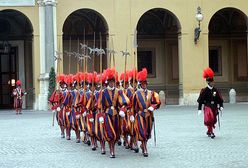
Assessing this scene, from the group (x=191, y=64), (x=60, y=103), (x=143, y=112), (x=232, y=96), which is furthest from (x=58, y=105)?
(x=232, y=96)

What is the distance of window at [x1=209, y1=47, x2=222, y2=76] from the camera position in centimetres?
3675

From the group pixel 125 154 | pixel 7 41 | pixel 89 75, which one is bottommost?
pixel 125 154

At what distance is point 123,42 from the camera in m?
32.2

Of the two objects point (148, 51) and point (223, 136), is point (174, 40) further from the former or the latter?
point (223, 136)

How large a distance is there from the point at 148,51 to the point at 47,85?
7.65m

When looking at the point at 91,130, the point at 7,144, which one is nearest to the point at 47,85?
the point at 7,144

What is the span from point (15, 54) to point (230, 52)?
495 inches

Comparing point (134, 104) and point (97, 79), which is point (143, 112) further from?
point (97, 79)

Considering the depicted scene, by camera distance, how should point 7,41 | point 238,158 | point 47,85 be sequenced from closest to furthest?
point 238,158
point 47,85
point 7,41

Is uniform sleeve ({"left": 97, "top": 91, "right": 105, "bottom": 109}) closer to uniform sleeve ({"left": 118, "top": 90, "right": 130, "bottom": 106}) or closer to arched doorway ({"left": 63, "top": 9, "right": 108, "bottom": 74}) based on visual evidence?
uniform sleeve ({"left": 118, "top": 90, "right": 130, "bottom": 106})

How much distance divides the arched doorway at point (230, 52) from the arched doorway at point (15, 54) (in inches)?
423

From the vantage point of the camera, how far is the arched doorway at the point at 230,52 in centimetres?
3662

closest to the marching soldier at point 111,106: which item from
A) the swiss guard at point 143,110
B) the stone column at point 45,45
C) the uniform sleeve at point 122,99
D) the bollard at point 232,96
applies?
the uniform sleeve at point 122,99

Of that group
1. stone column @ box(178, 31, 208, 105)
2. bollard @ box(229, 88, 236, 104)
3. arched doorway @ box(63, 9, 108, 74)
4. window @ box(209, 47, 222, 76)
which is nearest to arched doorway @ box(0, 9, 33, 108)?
arched doorway @ box(63, 9, 108, 74)
